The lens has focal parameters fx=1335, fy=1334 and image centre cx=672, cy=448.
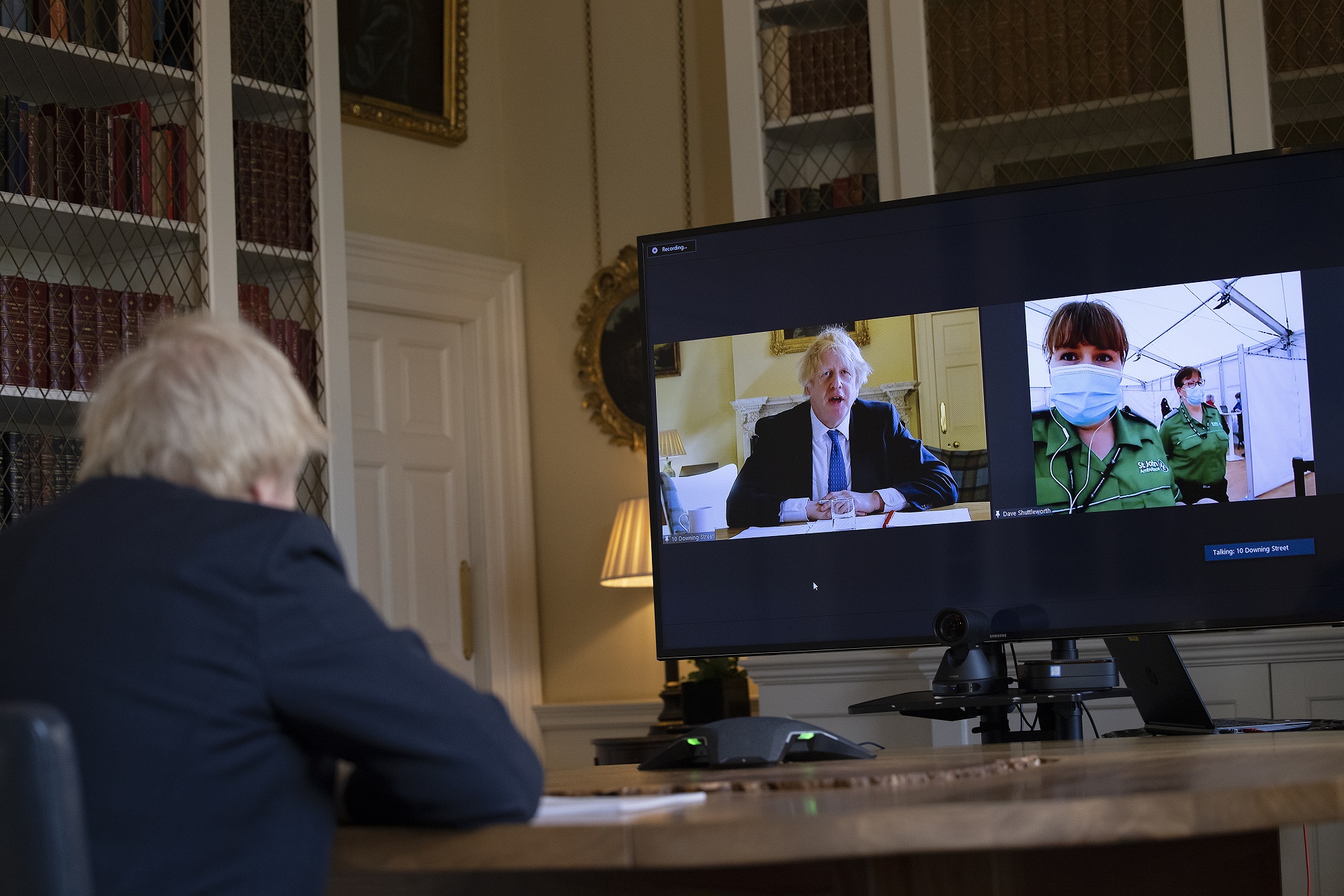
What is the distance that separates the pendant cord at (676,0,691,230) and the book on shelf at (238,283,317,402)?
1315mm

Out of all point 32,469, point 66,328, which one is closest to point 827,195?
point 66,328

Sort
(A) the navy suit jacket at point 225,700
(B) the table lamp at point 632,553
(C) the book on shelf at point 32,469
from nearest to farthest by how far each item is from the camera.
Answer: (A) the navy suit jacket at point 225,700 → (C) the book on shelf at point 32,469 → (B) the table lamp at point 632,553

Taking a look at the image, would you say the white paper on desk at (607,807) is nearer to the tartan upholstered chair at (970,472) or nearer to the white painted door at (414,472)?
the tartan upholstered chair at (970,472)

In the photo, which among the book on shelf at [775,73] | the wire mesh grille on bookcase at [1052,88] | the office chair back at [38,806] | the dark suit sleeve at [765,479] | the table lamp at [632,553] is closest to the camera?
the office chair back at [38,806]

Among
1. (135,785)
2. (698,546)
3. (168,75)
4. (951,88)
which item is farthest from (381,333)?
(135,785)

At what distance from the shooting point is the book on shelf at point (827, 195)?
3385 mm

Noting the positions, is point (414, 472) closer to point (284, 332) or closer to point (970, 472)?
point (284, 332)

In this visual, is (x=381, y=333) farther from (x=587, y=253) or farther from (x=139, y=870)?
(x=139, y=870)

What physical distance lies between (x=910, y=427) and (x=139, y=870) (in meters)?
1.31

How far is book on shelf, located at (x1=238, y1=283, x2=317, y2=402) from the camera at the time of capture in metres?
3.29

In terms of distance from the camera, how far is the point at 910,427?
1933mm

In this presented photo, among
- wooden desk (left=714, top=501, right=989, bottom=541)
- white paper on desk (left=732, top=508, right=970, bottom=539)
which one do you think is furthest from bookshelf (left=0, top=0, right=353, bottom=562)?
wooden desk (left=714, top=501, right=989, bottom=541)

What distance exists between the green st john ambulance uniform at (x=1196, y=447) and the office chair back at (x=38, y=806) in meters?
1.49

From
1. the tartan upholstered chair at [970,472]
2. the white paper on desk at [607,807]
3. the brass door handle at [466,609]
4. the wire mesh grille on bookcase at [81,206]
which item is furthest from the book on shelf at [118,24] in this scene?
the white paper on desk at [607,807]
